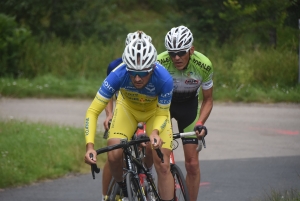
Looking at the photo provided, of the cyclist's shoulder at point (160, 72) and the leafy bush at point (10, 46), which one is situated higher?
the leafy bush at point (10, 46)

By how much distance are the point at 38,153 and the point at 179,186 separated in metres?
3.91

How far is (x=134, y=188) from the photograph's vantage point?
21.5 ft

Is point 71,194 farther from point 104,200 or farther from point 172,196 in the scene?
point 172,196

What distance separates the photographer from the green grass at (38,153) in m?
9.88

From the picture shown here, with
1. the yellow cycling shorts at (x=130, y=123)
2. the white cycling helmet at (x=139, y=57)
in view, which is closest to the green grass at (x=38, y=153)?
the yellow cycling shorts at (x=130, y=123)

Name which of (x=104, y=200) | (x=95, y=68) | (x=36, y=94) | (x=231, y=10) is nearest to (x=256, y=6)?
(x=231, y=10)

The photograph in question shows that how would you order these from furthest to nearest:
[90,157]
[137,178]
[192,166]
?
[192,166] → [137,178] → [90,157]

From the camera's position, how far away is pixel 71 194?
9.24 m

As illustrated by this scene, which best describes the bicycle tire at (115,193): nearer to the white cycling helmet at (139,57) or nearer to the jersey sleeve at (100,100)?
the jersey sleeve at (100,100)

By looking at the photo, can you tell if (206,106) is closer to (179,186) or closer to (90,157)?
(179,186)

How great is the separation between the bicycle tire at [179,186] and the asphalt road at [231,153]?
3.11 feet

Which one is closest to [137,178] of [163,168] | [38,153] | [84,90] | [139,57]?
[163,168]

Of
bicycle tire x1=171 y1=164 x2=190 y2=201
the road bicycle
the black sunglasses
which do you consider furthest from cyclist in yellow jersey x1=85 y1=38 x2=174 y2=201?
the black sunglasses

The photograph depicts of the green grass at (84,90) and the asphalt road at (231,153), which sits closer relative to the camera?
the asphalt road at (231,153)
